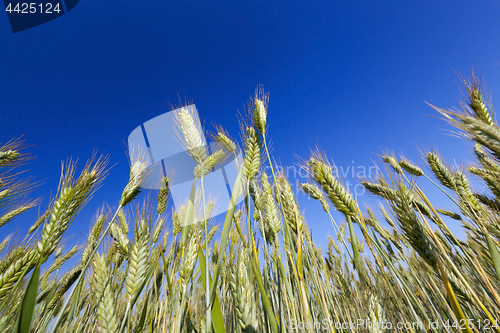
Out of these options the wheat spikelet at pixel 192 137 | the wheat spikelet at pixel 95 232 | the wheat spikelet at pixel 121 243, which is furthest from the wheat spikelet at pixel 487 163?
the wheat spikelet at pixel 95 232

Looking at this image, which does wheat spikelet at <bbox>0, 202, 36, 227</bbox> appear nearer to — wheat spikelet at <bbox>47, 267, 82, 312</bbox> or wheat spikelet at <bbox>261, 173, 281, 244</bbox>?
wheat spikelet at <bbox>47, 267, 82, 312</bbox>

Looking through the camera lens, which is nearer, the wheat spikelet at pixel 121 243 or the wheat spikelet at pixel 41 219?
the wheat spikelet at pixel 41 219

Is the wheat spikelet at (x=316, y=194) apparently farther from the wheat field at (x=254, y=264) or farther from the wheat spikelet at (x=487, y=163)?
the wheat spikelet at (x=487, y=163)

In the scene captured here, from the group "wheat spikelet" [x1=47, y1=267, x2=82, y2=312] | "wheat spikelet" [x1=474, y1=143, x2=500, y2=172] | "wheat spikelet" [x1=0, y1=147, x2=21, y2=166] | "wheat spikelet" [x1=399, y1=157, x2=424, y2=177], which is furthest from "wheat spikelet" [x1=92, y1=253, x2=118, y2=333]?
"wheat spikelet" [x1=399, y1=157, x2=424, y2=177]

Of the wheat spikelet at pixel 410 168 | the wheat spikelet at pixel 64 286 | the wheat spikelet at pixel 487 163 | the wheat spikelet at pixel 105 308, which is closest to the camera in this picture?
the wheat spikelet at pixel 105 308

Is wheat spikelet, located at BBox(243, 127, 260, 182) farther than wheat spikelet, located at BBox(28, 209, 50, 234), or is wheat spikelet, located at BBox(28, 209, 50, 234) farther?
wheat spikelet, located at BBox(243, 127, 260, 182)

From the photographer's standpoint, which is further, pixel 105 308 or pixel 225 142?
pixel 225 142

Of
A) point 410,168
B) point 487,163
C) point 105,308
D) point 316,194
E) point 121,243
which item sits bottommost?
point 105,308

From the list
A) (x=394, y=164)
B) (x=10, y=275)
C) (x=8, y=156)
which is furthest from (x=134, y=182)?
(x=394, y=164)

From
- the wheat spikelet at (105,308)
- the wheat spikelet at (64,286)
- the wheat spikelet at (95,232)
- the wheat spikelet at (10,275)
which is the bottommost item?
the wheat spikelet at (105,308)

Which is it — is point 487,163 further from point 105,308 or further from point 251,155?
point 105,308

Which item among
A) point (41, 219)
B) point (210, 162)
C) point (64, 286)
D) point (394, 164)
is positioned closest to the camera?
point (210, 162)

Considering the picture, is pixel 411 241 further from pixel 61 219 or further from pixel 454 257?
pixel 61 219

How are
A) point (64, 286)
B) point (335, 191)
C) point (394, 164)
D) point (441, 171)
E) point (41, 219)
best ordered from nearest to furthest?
point (335, 191) → point (64, 286) → point (441, 171) → point (41, 219) → point (394, 164)
